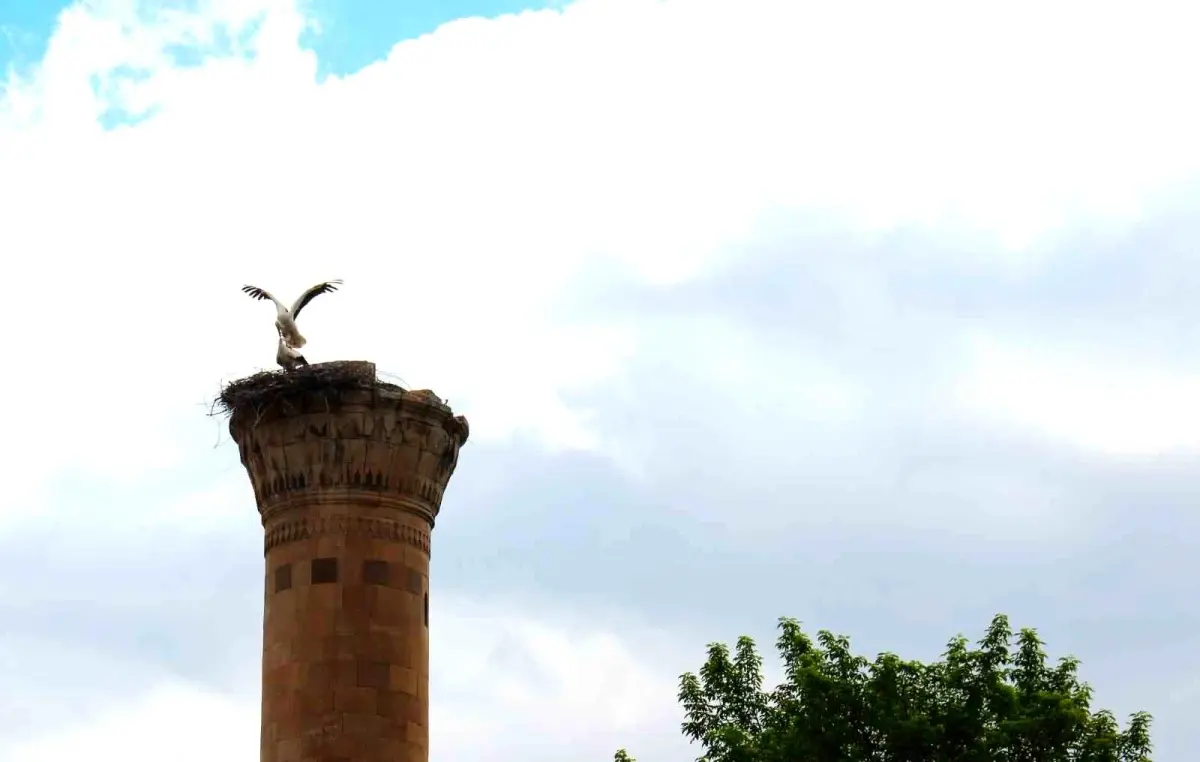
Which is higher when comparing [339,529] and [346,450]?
[346,450]

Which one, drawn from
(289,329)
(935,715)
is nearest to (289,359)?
(289,329)

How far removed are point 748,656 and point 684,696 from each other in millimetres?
1417

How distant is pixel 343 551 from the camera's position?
23859 millimetres

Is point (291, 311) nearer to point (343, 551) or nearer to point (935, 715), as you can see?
point (343, 551)

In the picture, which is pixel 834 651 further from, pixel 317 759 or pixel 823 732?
pixel 317 759

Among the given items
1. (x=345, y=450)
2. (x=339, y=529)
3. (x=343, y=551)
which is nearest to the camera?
(x=343, y=551)

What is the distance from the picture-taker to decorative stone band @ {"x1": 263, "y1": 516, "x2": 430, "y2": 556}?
78.7ft

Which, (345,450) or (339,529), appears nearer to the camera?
(339,529)

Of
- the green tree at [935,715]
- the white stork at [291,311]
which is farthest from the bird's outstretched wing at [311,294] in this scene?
the green tree at [935,715]

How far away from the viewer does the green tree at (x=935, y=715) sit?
30.5m

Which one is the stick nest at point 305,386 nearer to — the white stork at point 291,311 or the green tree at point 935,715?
the white stork at point 291,311

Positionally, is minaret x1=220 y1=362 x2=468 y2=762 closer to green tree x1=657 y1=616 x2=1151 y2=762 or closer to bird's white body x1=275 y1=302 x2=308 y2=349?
bird's white body x1=275 y1=302 x2=308 y2=349

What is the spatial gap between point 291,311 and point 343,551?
3.94 metres

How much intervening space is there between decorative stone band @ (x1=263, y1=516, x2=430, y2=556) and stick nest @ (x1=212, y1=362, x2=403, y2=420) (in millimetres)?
1544
